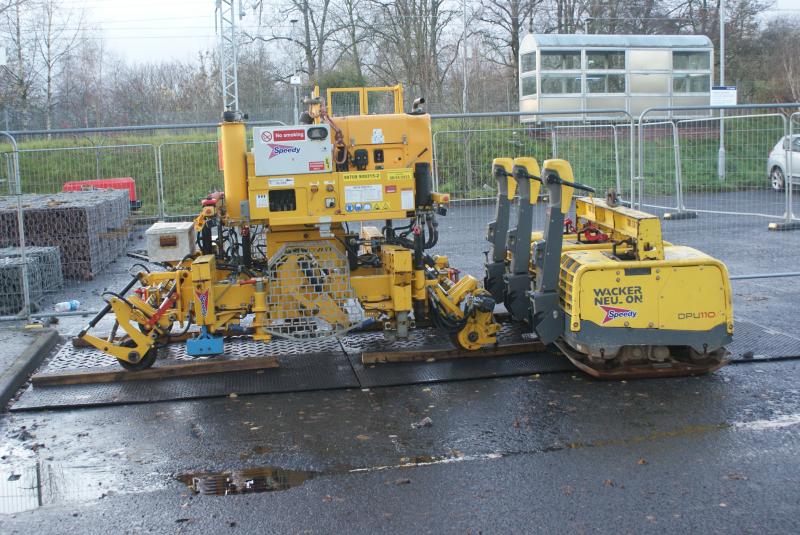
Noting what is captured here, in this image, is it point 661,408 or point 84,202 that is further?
point 84,202

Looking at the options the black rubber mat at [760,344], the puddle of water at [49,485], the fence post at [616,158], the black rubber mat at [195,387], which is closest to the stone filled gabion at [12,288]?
the black rubber mat at [195,387]

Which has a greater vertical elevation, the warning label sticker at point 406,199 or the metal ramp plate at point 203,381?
the warning label sticker at point 406,199

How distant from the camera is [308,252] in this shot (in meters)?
7.41

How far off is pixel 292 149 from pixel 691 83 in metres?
24.7

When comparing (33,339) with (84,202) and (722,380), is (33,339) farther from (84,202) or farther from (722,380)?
(722,380)

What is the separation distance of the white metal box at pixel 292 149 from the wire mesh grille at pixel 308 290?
74 centimetres

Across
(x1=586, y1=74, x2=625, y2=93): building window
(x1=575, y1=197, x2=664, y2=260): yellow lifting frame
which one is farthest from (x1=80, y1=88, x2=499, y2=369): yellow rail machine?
(x1=586, y1=74, x2=625, y2=93): building window

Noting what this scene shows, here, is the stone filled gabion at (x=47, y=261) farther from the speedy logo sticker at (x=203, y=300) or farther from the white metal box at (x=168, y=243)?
the speedy logo sticker at (x=203, y=300)

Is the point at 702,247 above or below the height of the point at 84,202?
below

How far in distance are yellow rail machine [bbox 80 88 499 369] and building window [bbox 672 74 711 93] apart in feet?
75.7

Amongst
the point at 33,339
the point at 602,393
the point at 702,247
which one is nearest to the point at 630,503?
the point at 602,393

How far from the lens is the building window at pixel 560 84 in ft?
89.1

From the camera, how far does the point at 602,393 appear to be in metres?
6.51

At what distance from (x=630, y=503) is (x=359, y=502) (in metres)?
1.48
